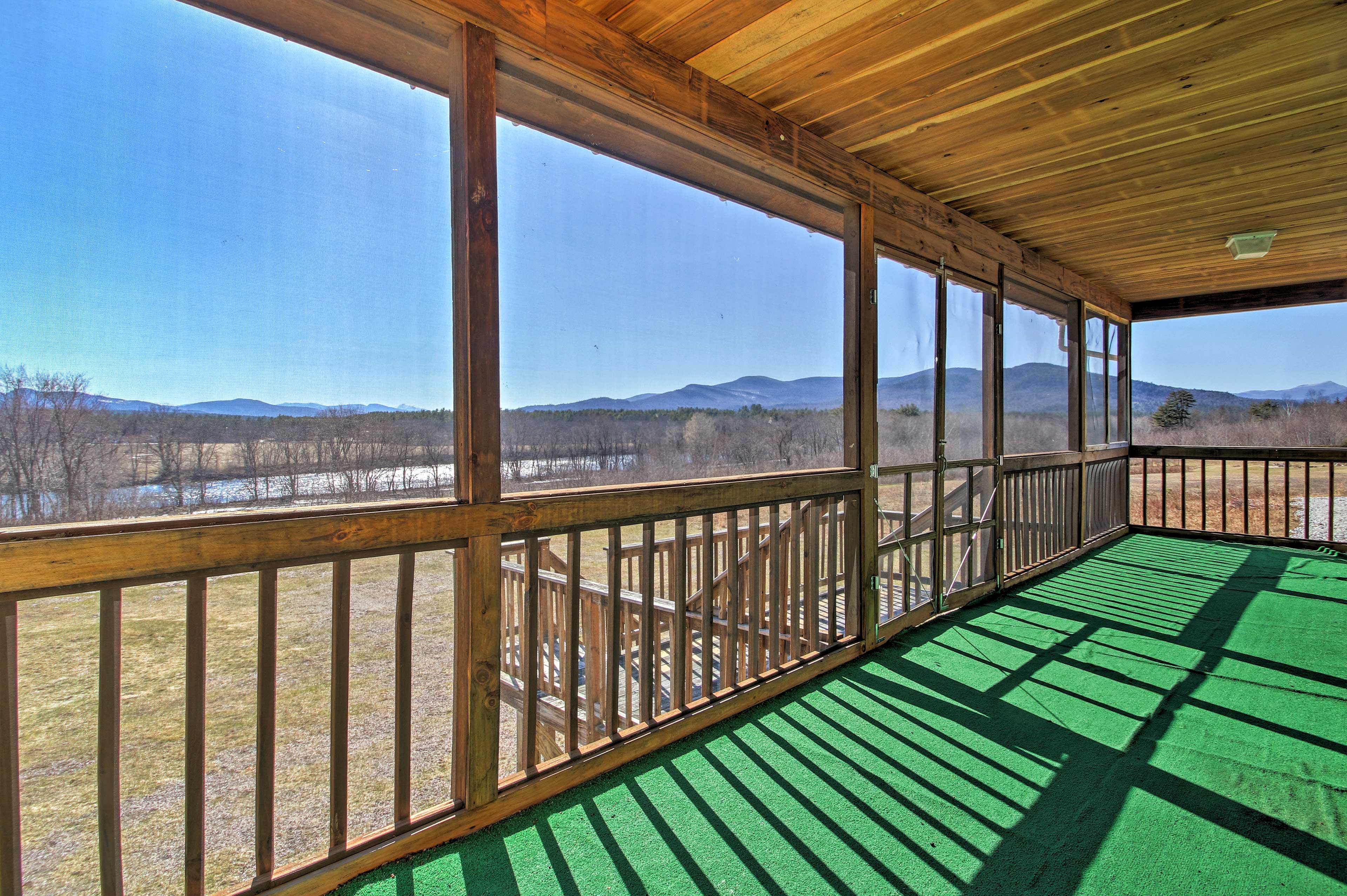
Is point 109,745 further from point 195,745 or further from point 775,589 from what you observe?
point 775,589

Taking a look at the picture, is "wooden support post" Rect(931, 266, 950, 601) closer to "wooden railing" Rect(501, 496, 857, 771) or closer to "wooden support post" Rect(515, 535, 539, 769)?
"wooden railing" Rect(501, 496, 857, 771)

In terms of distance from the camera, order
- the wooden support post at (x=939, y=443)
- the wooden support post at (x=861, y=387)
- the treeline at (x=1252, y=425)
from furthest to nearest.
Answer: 1. the treeline at (x=1252, y=425)
2. the wooden support post at (x=939, y=443)
3. the wooden support post at (x=861, y=387)

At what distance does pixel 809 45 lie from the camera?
211 cm

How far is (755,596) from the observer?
8.49 feet

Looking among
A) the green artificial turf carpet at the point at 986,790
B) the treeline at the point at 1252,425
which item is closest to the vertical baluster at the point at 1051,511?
the green artificial turf carpet at the point at 986,790

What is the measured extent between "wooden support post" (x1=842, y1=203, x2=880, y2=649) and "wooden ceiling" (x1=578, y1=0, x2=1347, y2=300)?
1.33 ft

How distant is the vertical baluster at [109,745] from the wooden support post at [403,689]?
0.54 meters

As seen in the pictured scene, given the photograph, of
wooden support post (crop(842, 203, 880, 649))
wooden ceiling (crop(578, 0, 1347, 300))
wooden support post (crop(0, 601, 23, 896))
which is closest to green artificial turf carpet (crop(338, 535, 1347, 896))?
wooden support post (crop(842, 203, 880, 649))

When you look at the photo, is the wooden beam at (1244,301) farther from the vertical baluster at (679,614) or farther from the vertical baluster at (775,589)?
the vertical baluster at (679,614)

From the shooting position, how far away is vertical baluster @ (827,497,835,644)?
9.64ft

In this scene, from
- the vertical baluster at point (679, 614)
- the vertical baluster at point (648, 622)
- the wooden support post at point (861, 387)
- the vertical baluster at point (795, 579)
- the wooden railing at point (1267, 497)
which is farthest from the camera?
the wooden railing at point (1267, 497)

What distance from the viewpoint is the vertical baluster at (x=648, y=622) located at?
7.15 ft

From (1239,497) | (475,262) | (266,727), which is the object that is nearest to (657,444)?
(475,262)

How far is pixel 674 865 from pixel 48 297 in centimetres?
184
